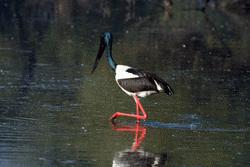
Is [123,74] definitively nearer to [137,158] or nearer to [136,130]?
[136,130]

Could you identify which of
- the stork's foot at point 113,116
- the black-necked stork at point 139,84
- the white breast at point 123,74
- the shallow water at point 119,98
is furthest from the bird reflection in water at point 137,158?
the white breast at point 123,74

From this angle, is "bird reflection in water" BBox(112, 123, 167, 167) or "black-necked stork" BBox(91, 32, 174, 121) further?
"black-necked stork" BBox(91, 32, 174, 121)

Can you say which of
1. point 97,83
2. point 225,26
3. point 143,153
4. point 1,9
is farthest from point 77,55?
point 1,9

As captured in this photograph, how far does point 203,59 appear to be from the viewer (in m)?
20.7

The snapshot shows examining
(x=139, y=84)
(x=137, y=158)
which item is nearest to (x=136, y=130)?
(x=139, y=84)

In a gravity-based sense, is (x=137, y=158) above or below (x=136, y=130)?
above

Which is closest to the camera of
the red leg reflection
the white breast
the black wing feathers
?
the red leg reflection

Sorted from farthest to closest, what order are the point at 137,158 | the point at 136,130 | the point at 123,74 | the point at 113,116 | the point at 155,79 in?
the point at 123,74 → the point at 155,79 → the point at 113,116 → the point at 136,130 → the point at 137,158

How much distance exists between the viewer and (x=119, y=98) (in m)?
14.3

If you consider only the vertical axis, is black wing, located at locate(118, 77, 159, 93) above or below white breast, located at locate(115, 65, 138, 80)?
below

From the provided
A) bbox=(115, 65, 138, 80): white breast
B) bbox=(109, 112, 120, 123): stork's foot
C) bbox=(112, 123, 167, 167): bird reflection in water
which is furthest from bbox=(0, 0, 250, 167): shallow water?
bbox=(115, 65, 138, 80): white breast

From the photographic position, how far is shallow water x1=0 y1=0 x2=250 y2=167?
32.9 feet

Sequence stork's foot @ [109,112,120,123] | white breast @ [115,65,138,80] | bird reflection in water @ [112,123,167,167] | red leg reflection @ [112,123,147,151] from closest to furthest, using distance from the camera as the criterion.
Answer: bird reflection in water @ [112,123,167,167]
red leg reflection @ [112,123,147,151]
stork's foot @ [109,112,120,123]
white breast @ [115,65,138,80]

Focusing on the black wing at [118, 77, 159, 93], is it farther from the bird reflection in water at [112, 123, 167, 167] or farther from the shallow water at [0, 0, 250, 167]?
the bird reflection in water at [112, 123, 167, 167]
